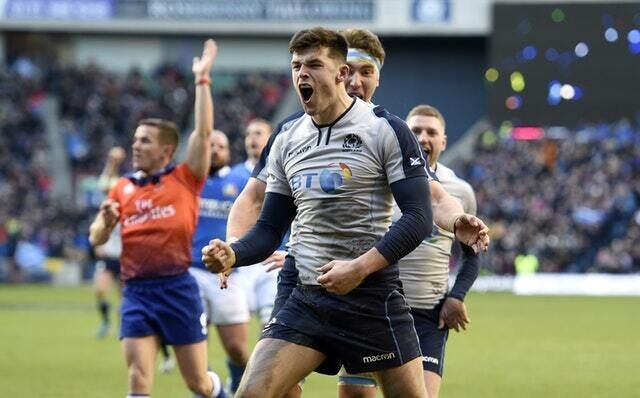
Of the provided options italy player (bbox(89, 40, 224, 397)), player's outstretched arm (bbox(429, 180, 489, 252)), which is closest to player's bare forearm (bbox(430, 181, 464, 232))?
player's outstretched arm (bbox(429, 180, 489, 252))

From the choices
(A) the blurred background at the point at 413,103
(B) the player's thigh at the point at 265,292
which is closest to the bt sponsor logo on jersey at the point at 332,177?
(B) the player's thigh at the point at 265,292

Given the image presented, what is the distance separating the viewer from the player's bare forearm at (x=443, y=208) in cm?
679

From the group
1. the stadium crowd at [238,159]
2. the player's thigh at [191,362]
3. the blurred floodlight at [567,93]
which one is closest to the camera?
the player's thigh at [191,362]

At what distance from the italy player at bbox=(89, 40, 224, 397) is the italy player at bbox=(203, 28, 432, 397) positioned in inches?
118

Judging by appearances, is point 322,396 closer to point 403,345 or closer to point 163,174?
point 163,174

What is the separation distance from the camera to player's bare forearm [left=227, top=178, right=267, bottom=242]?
22.8 ft

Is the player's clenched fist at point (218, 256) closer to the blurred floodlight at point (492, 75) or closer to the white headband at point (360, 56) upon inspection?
the white headband at point (360, 56)

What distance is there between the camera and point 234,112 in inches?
1842

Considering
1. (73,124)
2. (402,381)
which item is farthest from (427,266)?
(73,124)

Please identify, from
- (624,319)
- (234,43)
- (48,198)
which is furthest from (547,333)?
(234,43)

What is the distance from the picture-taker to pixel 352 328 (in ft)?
21.3

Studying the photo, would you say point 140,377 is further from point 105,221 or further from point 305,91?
point 305,91

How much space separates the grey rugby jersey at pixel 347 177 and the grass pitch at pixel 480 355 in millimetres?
6566

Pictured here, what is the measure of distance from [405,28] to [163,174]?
3794 cm
